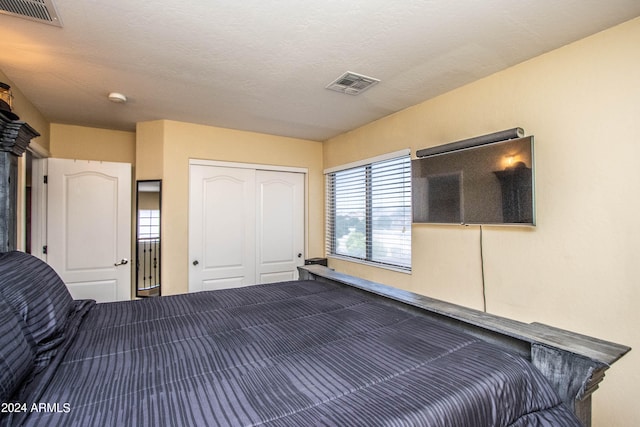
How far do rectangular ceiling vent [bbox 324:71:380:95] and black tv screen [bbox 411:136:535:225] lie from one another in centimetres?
82

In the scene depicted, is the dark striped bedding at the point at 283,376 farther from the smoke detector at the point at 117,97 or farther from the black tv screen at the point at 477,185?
the smoke detector at the point at 117,97

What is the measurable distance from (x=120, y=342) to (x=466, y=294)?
2326 mm

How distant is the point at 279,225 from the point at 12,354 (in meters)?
3.13

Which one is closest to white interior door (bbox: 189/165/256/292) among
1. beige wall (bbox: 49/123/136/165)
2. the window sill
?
beige wall (bbox: 49/123/136/165)

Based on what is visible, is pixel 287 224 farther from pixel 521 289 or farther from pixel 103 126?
pixel 521 289

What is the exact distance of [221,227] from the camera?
3.57 metres

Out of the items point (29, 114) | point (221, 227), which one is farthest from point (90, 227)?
point (221, 227)

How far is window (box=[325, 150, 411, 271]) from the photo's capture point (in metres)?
3.01

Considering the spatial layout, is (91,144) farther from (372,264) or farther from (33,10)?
(372,264)

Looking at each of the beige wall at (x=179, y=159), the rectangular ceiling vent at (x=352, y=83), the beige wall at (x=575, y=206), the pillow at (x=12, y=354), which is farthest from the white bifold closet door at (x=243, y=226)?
the pillow at (x=12, y=354)

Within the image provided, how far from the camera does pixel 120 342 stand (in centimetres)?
124

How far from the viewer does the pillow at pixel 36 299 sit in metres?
1.07

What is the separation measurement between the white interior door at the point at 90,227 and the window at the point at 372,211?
2.55m

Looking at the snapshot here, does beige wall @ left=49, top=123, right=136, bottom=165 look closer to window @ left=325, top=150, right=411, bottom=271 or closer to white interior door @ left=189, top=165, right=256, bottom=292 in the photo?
white interior door @ left=189, top=165, right=256, bottom=292
